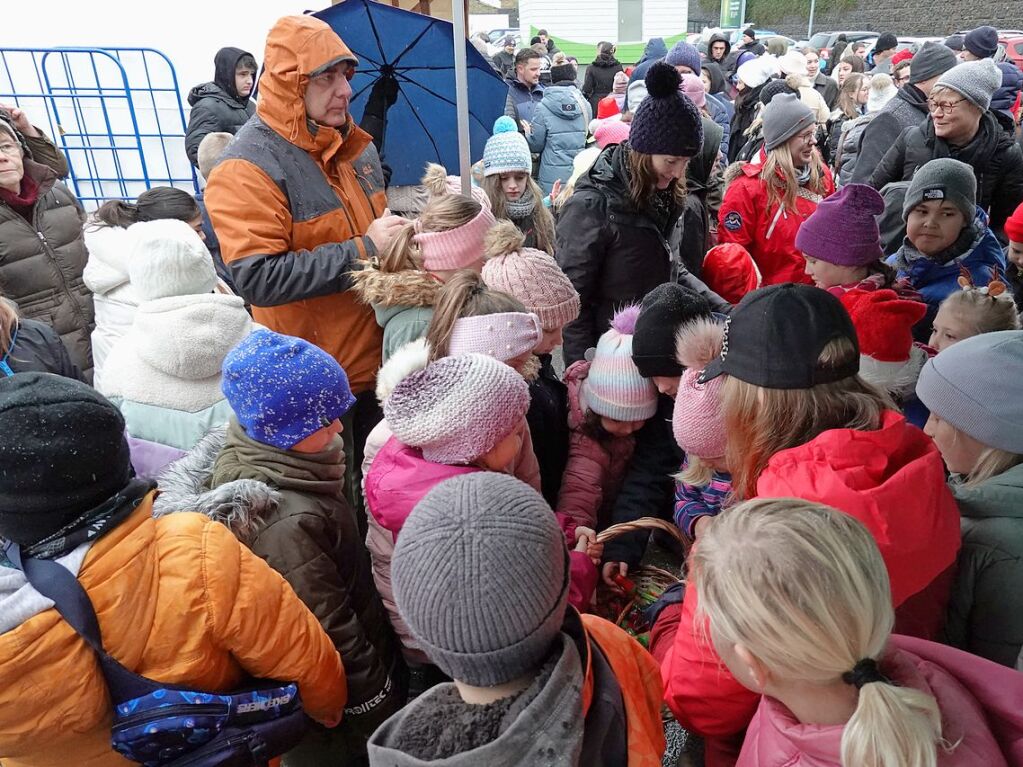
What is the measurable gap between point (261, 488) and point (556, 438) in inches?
43.7

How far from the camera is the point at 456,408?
5.52 feet

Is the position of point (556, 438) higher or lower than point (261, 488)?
lower

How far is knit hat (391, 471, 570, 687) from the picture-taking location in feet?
3.24

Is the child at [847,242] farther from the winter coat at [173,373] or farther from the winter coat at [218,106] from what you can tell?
the winter coat at [218,106]

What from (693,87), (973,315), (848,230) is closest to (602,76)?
(693,87)

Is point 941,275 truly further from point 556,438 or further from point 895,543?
point 895,543

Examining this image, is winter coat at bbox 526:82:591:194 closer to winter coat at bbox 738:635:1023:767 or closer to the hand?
the hand

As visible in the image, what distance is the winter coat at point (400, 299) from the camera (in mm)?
2453

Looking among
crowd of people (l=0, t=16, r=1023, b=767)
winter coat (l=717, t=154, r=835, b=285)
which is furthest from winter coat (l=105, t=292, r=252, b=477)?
winter coat (l=717, t=154, r=835, b=285)

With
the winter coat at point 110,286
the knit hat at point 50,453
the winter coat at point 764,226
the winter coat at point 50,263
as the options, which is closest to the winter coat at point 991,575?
the knit hat at point 50,453

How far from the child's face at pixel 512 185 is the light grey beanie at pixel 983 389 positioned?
3.53m

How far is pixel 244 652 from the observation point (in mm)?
1474

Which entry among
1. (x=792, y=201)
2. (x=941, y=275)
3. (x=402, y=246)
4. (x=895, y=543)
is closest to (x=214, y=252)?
(x=402, y=246)

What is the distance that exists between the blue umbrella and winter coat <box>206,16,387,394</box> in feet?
3.02
